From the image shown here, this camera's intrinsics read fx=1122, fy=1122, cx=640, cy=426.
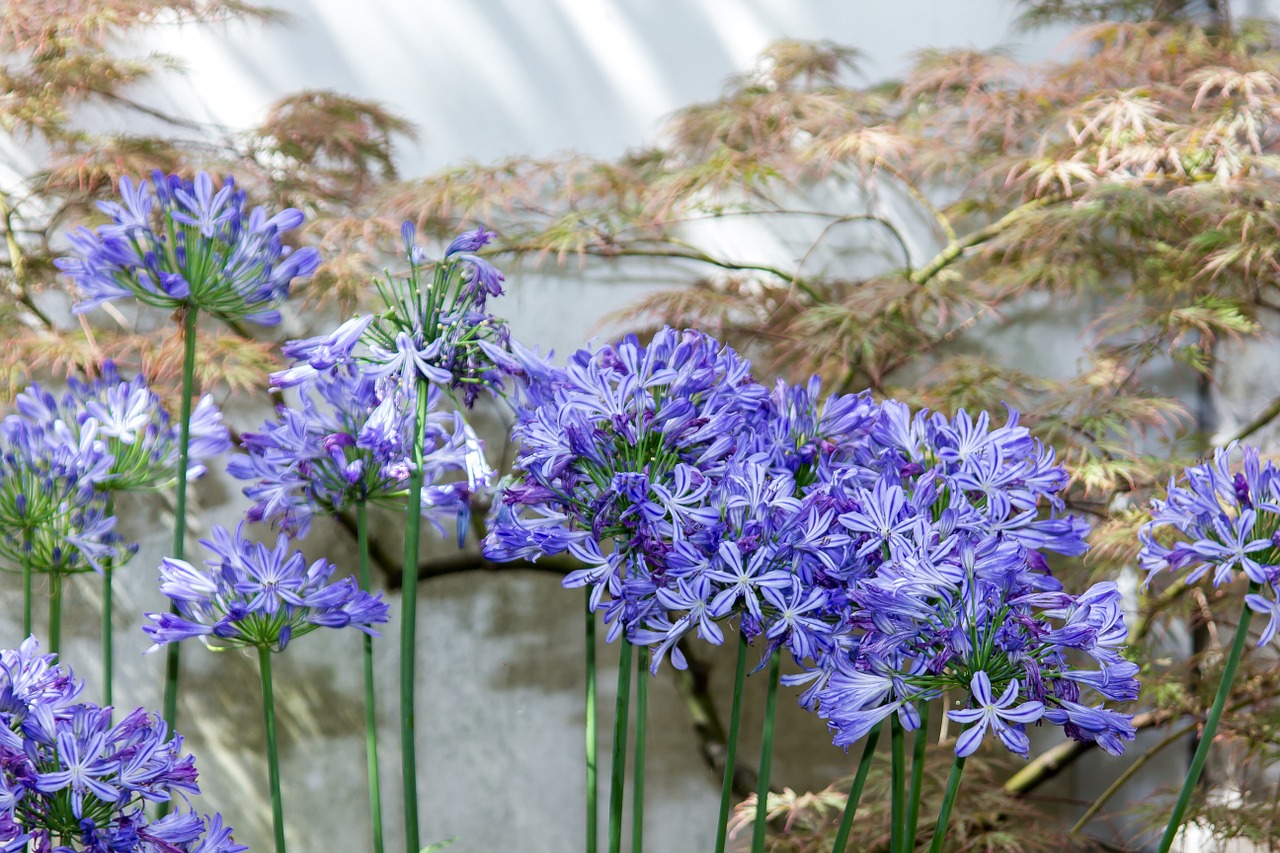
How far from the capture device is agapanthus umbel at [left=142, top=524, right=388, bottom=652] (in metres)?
0.74

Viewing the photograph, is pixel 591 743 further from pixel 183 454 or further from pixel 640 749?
pixel 183 454

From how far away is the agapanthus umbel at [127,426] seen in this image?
3.36 feet

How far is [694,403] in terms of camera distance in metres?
0.69

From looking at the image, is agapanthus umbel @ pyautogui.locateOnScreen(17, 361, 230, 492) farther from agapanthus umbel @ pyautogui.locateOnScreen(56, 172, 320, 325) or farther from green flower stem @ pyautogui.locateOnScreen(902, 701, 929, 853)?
green flower stem @ pyautogui.locateOnScreen(902, 701, 929, 853)

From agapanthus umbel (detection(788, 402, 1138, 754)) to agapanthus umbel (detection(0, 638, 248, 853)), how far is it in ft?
1.25

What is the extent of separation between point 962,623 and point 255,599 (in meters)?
0.45

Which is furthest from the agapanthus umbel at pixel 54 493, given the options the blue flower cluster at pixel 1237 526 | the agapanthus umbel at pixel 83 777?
the blue flower cluster at pixel 1237 526

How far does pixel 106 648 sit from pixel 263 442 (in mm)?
238

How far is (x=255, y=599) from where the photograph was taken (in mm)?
741

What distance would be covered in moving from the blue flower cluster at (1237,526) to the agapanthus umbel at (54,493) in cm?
86

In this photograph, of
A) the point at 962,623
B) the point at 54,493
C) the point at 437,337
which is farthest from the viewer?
the point at 54,493

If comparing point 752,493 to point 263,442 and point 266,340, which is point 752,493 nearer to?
point 263,442

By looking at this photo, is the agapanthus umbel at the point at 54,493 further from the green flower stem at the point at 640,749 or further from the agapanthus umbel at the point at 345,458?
the green flower stem at the point at 640,749

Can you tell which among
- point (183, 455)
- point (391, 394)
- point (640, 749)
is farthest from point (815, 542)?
point (183, 455)
